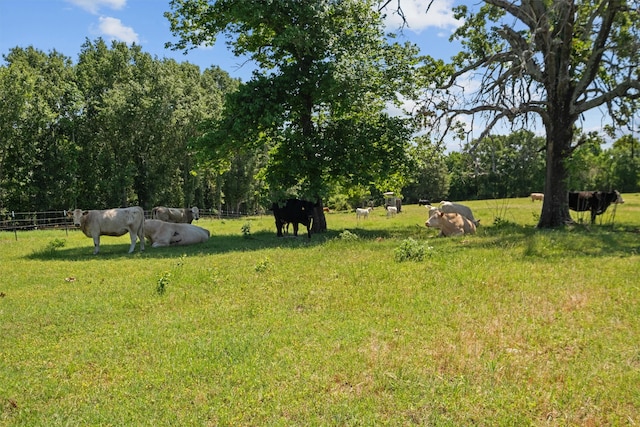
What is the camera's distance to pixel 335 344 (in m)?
5.93

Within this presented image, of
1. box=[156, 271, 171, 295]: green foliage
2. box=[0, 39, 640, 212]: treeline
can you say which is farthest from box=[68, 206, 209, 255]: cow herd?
box=[0, 39, 640, 212]: treeline

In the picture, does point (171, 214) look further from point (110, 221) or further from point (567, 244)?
point (567, 244)

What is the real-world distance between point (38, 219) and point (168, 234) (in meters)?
16.2

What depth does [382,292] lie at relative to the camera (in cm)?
812

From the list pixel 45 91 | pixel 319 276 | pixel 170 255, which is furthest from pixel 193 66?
pixel 319 276

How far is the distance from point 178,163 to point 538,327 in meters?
49.6

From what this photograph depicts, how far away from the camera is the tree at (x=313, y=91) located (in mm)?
18281

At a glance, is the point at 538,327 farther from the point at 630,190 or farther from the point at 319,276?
the point at 630,190

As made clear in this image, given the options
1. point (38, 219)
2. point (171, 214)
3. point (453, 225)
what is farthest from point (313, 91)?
point (38, 219)

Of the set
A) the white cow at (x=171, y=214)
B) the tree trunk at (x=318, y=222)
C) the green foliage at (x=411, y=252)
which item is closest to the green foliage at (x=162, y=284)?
the green foliage at (x=411, y=252)

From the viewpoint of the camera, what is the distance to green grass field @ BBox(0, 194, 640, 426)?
4.46 m

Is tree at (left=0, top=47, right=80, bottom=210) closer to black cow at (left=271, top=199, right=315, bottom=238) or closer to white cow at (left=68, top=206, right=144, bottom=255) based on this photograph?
white cow at (left=68, top=206, right=144, bottom=255)

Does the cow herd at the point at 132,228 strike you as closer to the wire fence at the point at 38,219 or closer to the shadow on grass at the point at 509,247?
the shadow on grass at the point at 509,247

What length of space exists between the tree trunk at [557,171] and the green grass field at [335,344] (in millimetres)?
9062
